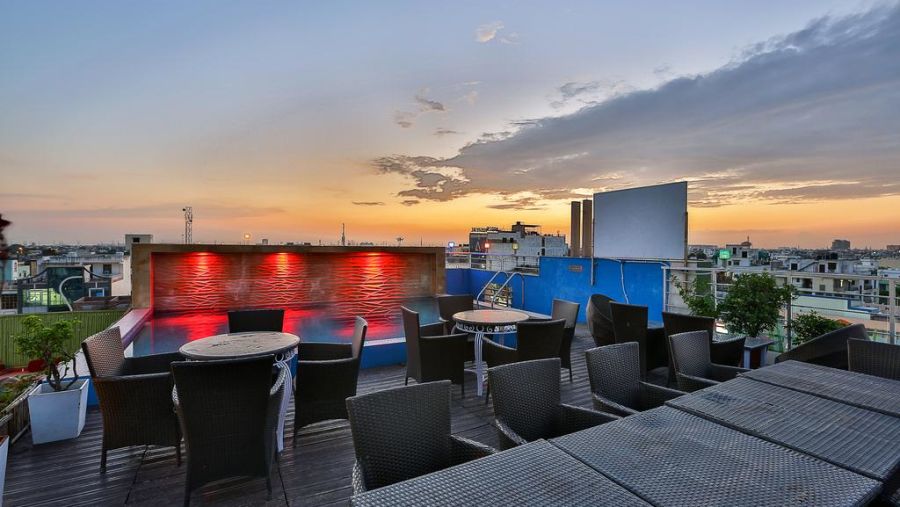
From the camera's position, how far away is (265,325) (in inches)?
167

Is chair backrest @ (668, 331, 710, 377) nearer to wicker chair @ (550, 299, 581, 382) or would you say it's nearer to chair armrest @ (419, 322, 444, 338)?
wicker chair @ (550, 299, 581, 382)

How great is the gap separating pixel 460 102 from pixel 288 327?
614 cm

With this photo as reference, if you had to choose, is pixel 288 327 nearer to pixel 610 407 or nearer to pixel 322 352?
pixel 322 352

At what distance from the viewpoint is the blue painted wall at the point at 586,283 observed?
6.83m

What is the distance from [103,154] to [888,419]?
12169 millimetres

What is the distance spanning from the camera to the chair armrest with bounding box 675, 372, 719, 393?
92.4 inches

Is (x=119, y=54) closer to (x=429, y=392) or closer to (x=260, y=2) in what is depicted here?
Answer: (x=260, y=2)

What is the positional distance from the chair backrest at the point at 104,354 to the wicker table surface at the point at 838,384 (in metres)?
3.97

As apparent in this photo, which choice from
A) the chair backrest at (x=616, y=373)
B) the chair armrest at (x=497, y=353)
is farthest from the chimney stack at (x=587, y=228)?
the chair backrest at (x=616, y=373)

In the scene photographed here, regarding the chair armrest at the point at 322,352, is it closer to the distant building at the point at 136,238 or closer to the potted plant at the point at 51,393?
the potted plant at the point at 51,393

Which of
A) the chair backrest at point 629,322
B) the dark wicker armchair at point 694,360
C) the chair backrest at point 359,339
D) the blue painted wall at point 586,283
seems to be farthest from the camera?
the blue painted wall at point 586,283

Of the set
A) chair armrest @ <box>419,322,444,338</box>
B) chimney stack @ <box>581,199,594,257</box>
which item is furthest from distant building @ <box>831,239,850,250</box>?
chair armrest @ <box>419,322,444,338</box>

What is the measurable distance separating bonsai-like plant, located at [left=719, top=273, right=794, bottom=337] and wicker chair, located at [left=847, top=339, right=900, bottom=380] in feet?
6.22

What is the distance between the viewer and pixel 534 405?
192 centimetres
